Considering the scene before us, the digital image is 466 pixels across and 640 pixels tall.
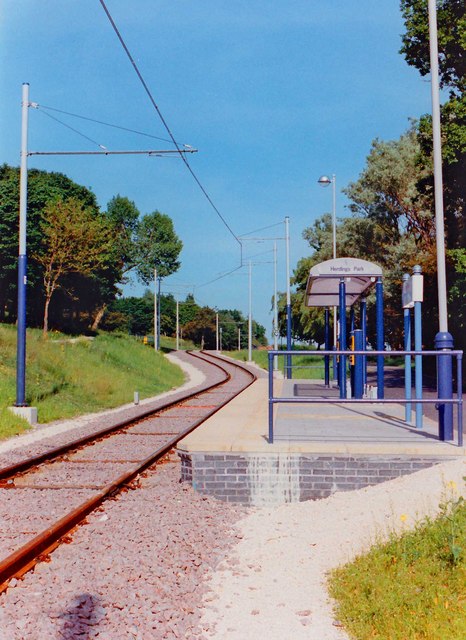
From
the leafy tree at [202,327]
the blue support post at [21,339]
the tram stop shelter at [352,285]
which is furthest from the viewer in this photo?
the leafy tree at [202,327]

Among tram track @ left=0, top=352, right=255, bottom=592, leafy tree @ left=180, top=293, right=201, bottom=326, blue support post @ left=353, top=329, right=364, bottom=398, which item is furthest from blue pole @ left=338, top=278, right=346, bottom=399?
leafy tree @ left=180, top=293, right=201, bottom=326

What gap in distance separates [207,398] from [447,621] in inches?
831

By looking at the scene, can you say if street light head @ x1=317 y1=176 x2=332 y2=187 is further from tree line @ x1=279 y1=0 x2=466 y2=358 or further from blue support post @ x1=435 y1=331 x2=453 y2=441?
blue support post @ x1=435 y1=331 x2=453 y2=441

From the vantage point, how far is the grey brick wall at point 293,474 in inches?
293

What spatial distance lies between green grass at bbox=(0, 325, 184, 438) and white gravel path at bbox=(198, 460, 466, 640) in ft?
29.0

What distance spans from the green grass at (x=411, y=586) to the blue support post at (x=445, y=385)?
8.10ft

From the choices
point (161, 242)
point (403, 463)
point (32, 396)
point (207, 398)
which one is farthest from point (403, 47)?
point (161, 242)

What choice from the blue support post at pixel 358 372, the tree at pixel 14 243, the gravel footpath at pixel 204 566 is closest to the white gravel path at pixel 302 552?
the gravel footpath at pixel 204 566

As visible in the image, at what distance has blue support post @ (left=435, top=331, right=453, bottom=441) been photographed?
325 inches

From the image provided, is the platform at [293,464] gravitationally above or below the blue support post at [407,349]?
below

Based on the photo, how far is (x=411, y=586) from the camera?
479 centimetres

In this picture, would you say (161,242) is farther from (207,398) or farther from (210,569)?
A: (210,569)

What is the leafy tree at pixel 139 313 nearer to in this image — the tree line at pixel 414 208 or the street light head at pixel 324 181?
the tree line at pixel 414 208

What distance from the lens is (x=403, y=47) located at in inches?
1062
